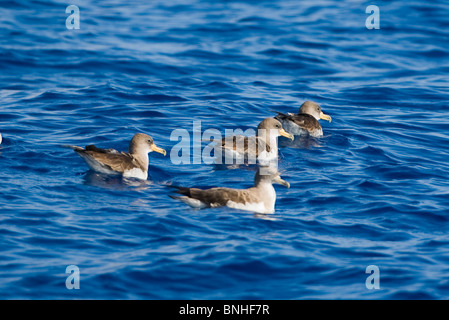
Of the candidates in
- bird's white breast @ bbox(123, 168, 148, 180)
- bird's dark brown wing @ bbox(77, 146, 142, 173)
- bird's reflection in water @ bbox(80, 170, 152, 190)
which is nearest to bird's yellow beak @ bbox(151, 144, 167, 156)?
bird's dark brown wing @ bbox(77, 146, 142, 173)

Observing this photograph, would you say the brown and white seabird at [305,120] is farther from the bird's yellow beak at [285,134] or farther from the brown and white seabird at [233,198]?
the brown and white seabird at [233,198]

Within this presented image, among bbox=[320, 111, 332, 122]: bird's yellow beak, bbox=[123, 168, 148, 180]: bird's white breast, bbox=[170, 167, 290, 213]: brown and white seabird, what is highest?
bbox=[320, 111, 332, 122]: bird's yellow beak

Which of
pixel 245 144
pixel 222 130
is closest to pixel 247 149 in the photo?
pixel 245 144

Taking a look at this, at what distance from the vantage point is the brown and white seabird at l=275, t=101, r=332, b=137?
17.2 metres

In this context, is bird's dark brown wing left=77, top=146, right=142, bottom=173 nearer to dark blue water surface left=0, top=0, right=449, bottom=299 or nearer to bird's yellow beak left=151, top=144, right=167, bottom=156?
dark blue water surface left=0, top=0, right=449, bottom=299

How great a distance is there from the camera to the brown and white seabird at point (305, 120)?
17.2 m

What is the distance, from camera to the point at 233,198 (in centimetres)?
1214

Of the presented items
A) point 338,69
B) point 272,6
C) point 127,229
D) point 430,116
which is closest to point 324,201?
point 127,229

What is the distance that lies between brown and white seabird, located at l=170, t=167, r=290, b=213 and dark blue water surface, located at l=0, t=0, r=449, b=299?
0.18 m

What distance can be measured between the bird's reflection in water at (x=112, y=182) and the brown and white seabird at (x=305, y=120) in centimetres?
464

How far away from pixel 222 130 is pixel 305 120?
1.90 metres

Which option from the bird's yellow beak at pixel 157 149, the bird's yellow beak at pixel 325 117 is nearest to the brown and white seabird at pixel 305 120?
the bird's yellow beak at pixel 325 117

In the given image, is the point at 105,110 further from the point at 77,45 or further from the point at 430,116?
the point at 430,116

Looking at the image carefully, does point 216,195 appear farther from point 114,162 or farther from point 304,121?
point 304,121
